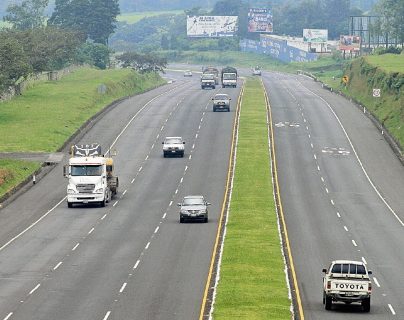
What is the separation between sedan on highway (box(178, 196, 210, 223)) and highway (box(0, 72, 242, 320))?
2.17 feet

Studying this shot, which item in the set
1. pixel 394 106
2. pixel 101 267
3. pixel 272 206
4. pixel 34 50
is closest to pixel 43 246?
pixel 101 267

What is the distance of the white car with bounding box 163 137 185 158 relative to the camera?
354ft

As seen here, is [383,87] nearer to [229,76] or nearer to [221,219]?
[229,76]

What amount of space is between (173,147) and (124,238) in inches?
1532

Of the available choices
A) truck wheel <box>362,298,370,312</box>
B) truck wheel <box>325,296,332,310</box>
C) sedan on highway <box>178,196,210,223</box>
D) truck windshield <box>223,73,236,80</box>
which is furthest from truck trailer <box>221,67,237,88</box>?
truck wheel <box>362,298,370,312</box>

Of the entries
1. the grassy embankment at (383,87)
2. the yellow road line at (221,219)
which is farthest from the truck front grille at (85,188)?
the grassy embankment at (383,87)

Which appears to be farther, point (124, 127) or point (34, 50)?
point (34, 50)

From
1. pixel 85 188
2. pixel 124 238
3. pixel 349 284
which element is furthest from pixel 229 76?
pixel 349 284

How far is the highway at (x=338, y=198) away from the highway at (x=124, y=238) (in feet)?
16.9

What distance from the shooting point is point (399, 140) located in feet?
372

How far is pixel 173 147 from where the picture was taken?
108 metres

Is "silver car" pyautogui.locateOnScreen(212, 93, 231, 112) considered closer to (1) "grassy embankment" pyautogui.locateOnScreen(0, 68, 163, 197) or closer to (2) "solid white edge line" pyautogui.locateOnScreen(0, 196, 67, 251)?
(1) "grassy embankment" pyautogui.locateOnScreen(0, 68, 163, 197)

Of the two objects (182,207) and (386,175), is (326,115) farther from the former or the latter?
(182,207)

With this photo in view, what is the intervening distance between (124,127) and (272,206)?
154ft
